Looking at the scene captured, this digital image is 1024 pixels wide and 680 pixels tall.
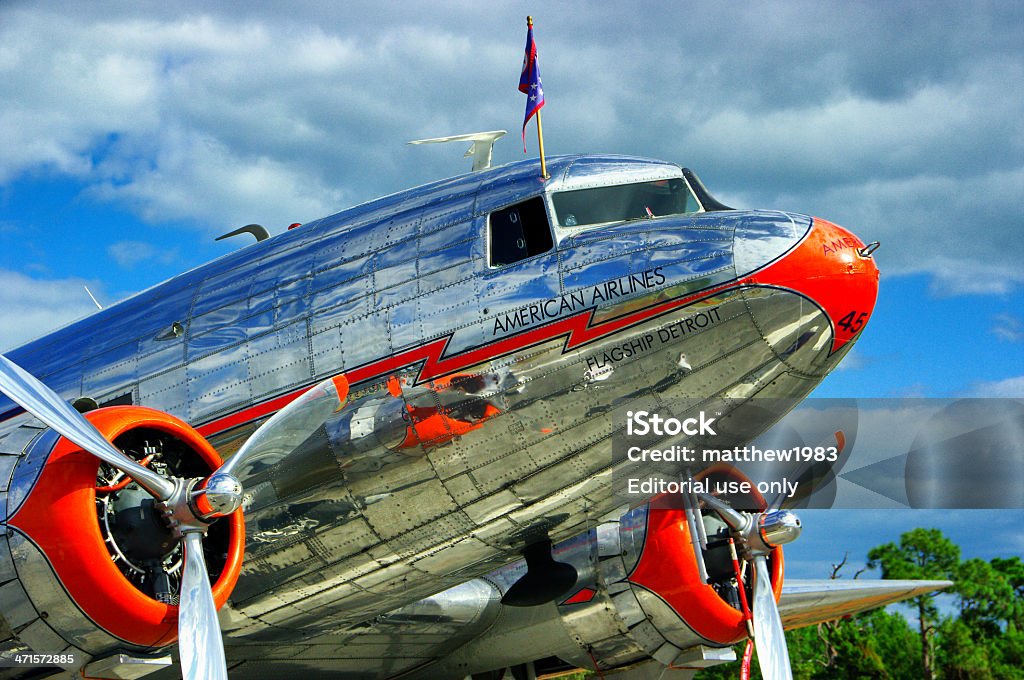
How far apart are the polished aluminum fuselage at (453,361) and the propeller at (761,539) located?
7.14 ft

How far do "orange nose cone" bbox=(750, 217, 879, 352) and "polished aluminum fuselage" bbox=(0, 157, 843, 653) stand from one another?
0.31ft

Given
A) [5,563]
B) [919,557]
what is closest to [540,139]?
[5,563]

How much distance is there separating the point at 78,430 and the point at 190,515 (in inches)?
38.2

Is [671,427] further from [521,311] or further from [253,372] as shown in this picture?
[253,372]

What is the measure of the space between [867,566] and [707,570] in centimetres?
4117

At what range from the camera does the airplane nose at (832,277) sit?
324 inches

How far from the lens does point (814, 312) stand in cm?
823

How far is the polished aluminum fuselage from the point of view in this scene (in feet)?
27.6

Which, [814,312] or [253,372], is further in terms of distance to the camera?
[253,372]

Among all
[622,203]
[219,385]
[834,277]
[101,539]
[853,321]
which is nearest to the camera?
[101,539]

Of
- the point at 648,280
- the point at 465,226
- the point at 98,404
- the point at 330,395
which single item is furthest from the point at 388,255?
the point at 98,404

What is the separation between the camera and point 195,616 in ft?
26.6

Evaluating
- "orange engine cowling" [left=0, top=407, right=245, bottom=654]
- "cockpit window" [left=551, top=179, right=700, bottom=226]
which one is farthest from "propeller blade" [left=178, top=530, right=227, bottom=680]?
"cockpit window" [left=551, top=179, right=700, bottom=226]

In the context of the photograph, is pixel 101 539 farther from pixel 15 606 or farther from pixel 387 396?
pixel 387 396
